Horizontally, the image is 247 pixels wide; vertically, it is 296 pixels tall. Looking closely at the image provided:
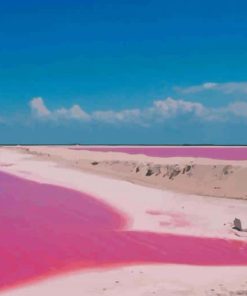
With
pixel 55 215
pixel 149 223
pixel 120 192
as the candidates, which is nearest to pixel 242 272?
pixel 149 223

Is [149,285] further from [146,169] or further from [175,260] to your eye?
[146,169]

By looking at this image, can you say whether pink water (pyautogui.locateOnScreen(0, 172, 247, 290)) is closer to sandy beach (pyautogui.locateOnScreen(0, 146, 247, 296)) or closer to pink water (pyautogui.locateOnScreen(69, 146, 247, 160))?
sandy beach (pyautogui.locateOnScreen(0, 146, 247, 296))

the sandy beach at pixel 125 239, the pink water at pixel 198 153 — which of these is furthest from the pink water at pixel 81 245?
the pink water at pixel 198 153

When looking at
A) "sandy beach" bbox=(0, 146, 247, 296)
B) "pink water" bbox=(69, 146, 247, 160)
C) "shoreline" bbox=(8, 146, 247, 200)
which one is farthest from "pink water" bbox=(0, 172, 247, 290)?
"pink water" bbox=(69, 146, 247, 160)

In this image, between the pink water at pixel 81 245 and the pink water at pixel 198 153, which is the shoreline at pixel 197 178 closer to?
the pink water at pixel 81 245

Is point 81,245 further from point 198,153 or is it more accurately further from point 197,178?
point 198,153
